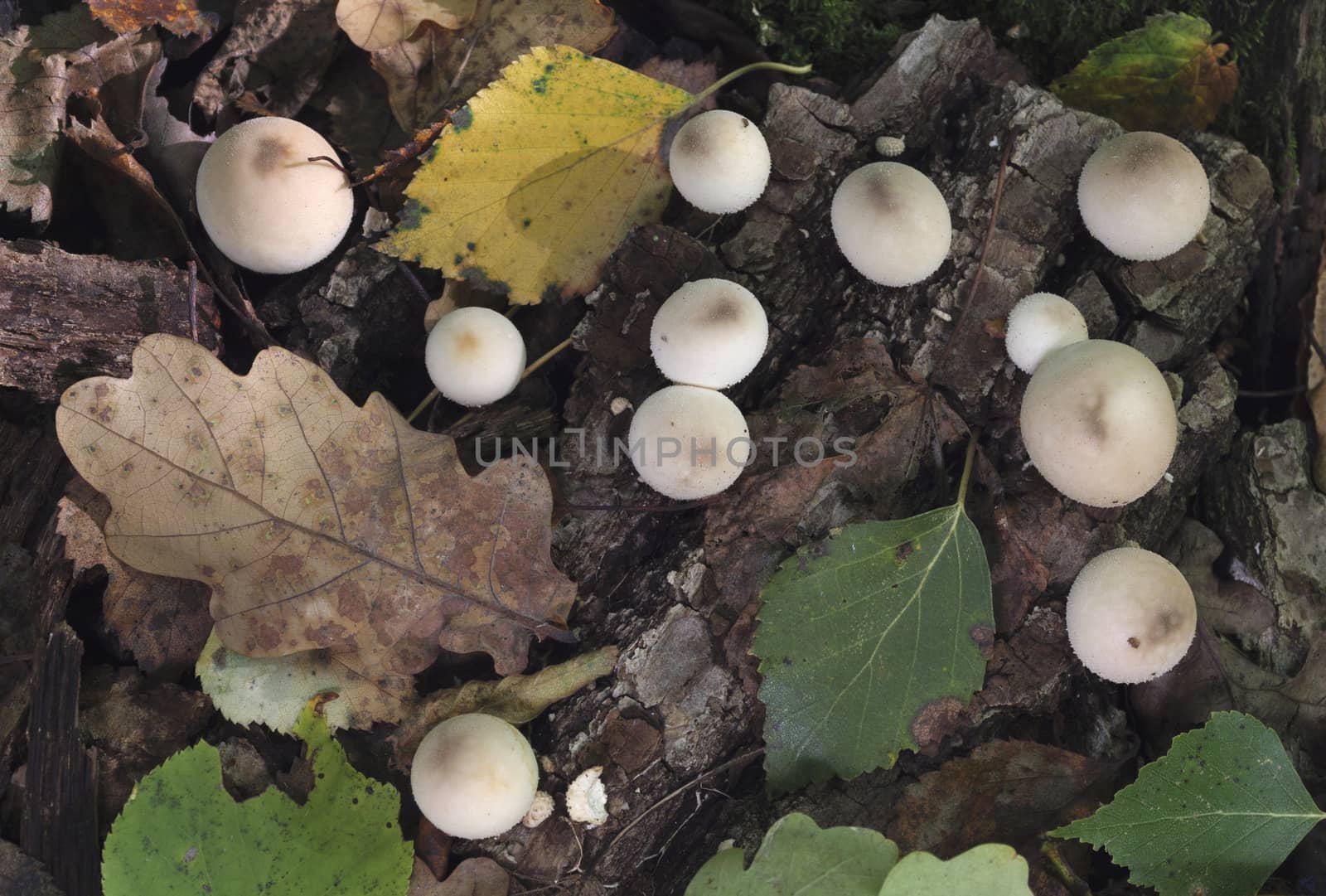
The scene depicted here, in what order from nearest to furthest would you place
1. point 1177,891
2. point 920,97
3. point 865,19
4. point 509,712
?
point 1177,891, point 509,712, point 920,97, point 865,19

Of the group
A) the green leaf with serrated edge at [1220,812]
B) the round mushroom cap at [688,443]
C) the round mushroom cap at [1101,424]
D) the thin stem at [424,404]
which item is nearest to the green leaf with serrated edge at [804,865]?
the green leaf with serrated edge at [1220,812]

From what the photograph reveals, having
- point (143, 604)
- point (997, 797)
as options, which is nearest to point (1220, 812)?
point (997, 797)

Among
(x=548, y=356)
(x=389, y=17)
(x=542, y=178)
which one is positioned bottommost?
(x=548, y=356)

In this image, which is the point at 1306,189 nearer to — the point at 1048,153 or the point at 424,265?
the point at 1048,153

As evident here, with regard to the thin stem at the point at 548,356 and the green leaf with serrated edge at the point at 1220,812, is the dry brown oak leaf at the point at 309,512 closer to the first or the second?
the thin stem at the point at 548,356

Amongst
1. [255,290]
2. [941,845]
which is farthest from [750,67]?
[941,845]

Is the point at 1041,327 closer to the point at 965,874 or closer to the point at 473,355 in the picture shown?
the point at 965,874
